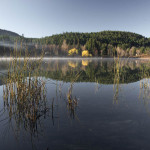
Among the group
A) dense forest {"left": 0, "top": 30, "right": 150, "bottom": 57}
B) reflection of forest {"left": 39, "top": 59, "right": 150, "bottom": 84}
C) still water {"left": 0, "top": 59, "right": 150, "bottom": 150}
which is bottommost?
still water {"left": 0, "top": 59, "right": 150, "bottom": 150}

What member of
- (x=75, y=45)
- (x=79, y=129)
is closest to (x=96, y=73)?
(x=79, y=129)

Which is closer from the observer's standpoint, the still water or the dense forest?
the still water

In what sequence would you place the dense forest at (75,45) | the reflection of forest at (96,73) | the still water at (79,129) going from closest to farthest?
the still water at (79,129) < the dense forest at (75,45) < the reflection of forest at (96,73)

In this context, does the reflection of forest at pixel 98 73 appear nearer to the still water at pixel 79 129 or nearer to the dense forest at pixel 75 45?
the dense forest at pixel 75 45

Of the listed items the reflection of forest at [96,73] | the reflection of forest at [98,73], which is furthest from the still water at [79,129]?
the reflection of forest at [98,73]

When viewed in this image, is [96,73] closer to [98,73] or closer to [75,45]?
[98,73]

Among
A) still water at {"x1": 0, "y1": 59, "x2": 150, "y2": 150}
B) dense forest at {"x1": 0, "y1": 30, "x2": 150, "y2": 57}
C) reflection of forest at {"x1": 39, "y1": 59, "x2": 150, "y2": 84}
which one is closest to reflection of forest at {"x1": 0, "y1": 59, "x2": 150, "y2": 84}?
reflection of forest at {"x1": 39, "y1": 59, "x2": 150, "y2": 84}

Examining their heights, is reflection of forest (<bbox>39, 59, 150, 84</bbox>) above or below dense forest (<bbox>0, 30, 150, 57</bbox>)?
below

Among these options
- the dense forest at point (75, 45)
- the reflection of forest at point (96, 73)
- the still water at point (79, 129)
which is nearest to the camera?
the still water at point (79, 129)

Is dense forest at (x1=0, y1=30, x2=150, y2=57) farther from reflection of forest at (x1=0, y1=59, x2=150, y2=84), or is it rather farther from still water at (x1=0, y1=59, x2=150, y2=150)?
still water at (x1=0, y1=59, x2=150, y2=150)

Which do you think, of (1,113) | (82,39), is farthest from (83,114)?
(82,39)

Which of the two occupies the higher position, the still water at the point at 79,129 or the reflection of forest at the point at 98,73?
the reflection of forest at the point at 98,73

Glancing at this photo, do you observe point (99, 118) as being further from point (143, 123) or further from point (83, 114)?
point (143, 123)

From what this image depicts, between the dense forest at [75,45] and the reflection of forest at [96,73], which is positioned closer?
the dense forest at [75,45]
